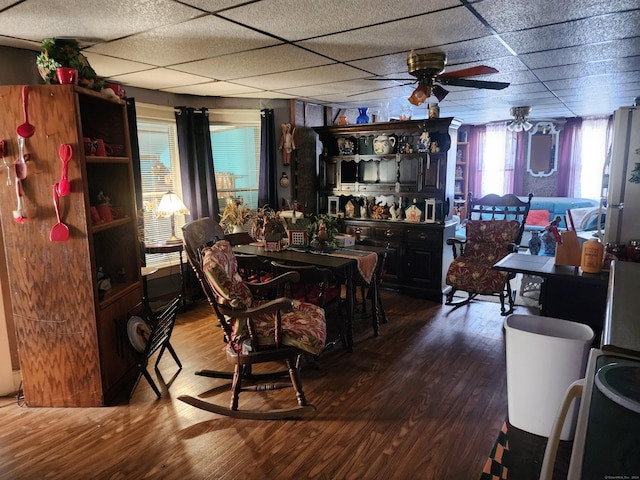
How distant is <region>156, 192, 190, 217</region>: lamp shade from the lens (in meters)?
4.25

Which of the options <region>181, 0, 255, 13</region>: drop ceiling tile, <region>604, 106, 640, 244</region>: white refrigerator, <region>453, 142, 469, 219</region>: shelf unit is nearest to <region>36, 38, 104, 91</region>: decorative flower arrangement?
<region>181, 0, 255, 13</region>: drop ceiling tile

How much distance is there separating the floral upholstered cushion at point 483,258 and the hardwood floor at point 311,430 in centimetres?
96

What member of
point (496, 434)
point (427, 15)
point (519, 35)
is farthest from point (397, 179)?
point (496, 434)

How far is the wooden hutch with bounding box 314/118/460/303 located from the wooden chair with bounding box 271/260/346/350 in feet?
2.98

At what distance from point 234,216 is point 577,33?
345 centimetres

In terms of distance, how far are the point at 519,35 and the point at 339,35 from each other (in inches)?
42.7

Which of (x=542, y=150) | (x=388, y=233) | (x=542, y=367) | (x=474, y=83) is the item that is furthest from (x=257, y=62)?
(x=542, y=150)

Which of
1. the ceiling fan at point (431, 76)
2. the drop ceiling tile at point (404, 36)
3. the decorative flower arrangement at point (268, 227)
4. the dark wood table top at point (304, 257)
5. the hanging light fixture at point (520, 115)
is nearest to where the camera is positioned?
the drop ceiling tile at point (404, 36)

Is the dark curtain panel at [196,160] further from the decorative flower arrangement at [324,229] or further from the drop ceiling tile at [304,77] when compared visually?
the decorative flower arrangement at [324,229]

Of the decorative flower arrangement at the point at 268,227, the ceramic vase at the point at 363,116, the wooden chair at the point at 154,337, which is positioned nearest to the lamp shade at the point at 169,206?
the decorative flower arrangement at the point at 268,227

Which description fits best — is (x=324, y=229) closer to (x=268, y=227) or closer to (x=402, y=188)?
(x=268, y=227)

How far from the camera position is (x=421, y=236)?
484cm

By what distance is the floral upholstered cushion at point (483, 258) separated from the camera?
4.14 m

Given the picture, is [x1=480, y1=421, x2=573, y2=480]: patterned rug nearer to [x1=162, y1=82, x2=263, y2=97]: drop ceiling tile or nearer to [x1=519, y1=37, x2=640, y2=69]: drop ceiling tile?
[x1=519, y1=37, x2=640, y2=69]: drop ceiling tile
